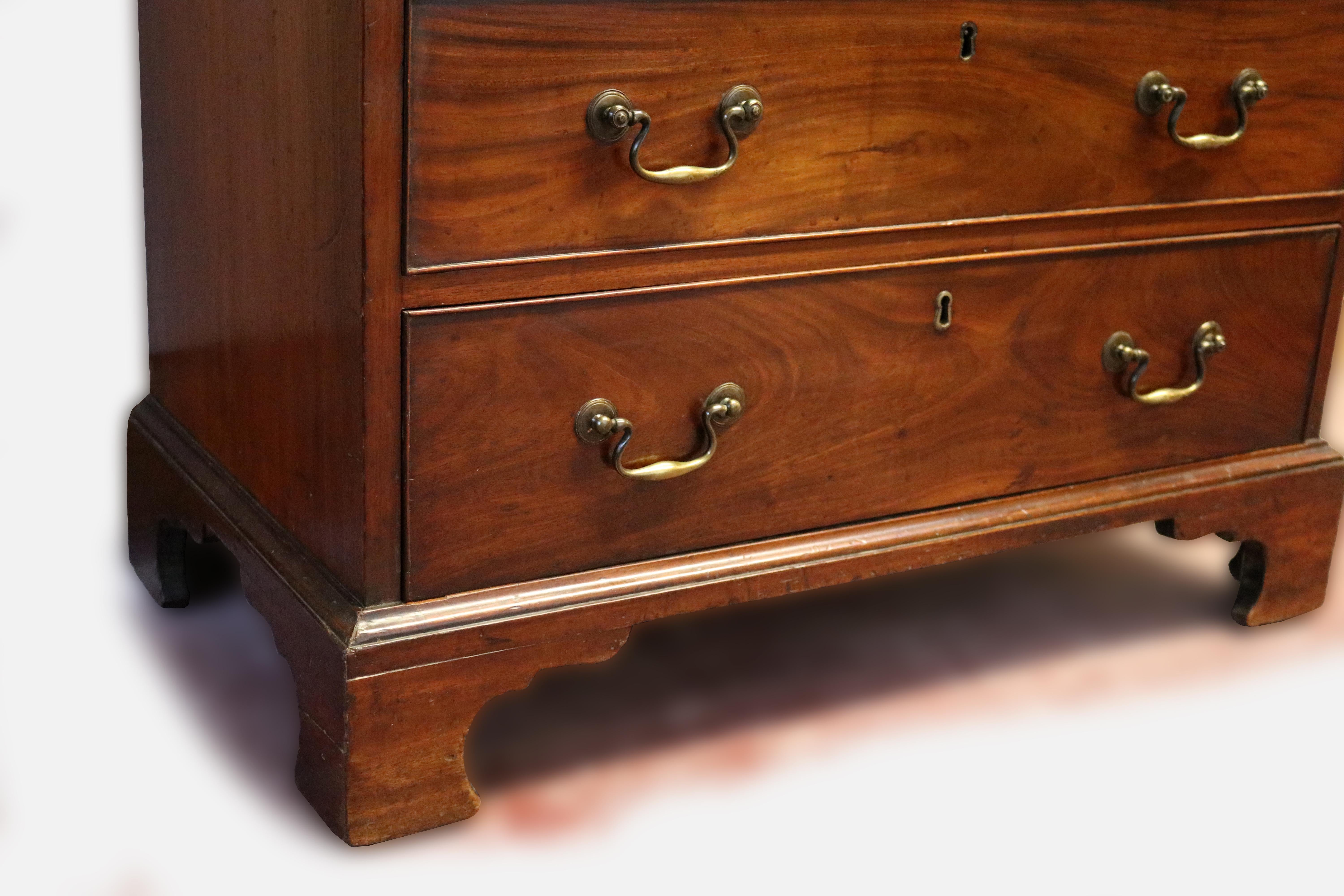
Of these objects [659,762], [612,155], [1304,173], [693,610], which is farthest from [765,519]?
[1304,173]

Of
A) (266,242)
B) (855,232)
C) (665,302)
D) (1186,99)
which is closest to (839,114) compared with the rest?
(855,232)

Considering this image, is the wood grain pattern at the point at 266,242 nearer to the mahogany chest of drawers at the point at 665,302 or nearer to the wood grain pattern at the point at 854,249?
the mahogany chest of drawers at the point at 665,302

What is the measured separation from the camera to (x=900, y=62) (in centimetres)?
163

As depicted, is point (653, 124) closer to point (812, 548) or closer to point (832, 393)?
point (832, 393)

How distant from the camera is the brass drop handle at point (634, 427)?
5.16 ft

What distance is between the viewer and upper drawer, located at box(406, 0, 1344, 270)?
4.74 feet

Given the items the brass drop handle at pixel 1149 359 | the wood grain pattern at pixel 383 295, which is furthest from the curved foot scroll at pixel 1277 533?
the wood grain pattern at pixel 383 295

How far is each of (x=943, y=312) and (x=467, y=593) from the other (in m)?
0.52

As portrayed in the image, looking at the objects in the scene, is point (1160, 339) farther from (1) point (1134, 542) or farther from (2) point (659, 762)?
(2) point (659, 762)

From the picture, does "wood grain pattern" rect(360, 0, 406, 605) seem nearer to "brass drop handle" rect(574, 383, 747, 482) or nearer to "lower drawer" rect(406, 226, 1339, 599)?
"lower drawer" rect(406, 226, 1339, 599)

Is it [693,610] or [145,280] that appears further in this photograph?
[145,280]

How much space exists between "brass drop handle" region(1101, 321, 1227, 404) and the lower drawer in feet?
0.03

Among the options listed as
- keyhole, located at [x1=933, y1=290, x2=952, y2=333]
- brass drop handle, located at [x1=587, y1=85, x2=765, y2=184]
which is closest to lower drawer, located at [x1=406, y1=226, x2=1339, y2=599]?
keyhole, located at [x1=933, y1=290, x2=952, y2=333]

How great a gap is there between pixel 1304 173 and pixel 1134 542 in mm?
583
